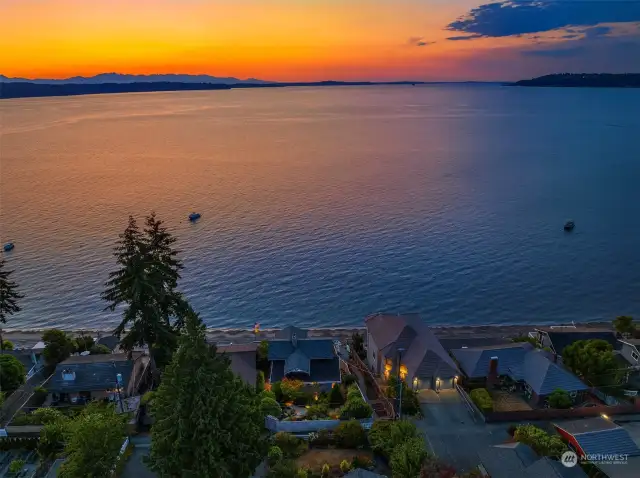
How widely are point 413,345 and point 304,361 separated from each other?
8.53 meters

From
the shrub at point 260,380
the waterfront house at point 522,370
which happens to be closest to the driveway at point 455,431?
the waterfront house at point 522,370

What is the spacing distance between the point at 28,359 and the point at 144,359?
32.0ft

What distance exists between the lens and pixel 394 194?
10031 centimetres

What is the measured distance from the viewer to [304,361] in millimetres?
36312

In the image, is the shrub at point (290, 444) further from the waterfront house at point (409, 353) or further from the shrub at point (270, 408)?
the waterfront house at point (409, 353)

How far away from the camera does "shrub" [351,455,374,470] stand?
2592 centimetres

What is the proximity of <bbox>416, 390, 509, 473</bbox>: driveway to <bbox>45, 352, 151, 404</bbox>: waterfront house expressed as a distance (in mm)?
20630

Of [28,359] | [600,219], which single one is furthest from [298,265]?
[600,219]

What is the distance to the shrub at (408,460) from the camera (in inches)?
930

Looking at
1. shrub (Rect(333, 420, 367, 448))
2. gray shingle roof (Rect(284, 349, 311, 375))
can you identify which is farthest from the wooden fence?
gray shingle roof (Rect(284, 349, 311, 375))

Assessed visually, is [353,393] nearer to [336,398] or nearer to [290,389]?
[336,398]

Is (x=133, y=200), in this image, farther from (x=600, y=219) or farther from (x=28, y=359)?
(x=600, y=219)

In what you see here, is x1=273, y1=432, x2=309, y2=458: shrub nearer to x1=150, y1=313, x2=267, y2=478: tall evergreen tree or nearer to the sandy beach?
x1=150, y1=313, x2=267, y2=478: tall evergreen tree

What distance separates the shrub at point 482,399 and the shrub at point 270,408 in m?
13.3
